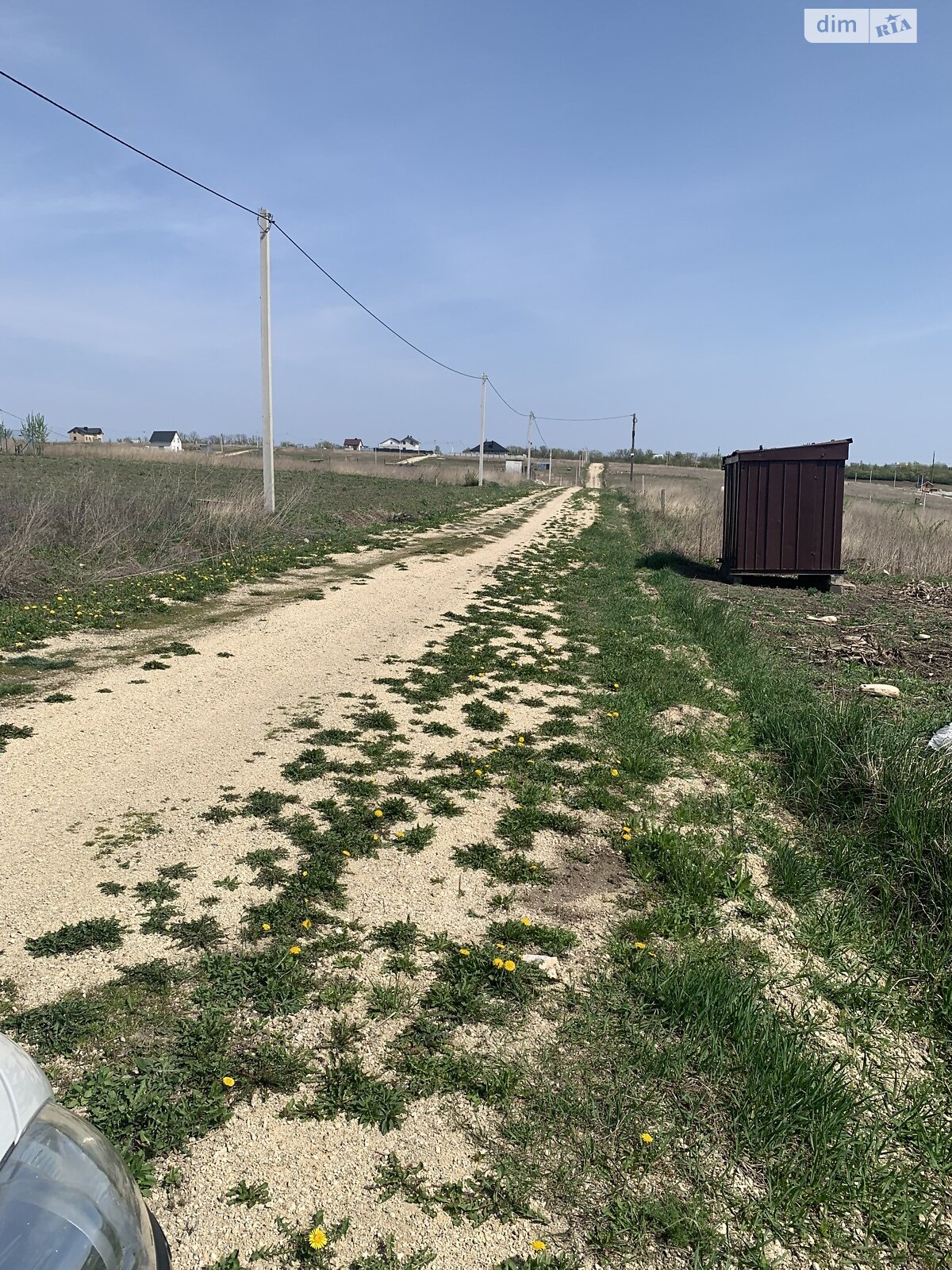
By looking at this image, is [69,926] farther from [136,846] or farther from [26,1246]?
[26,1246]

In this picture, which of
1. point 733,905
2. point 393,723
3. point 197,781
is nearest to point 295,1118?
point 733,905

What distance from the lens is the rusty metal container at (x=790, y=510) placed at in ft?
45.0

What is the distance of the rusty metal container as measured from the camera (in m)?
13.7

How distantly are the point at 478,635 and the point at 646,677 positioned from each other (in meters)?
2.22

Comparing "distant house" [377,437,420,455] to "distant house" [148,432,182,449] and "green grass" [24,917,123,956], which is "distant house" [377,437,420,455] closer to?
"distant house" [148,432,182,449]

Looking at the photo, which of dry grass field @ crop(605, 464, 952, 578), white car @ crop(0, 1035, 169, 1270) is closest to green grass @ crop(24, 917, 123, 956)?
white car @ crop(0, 1035, 169, 1270)

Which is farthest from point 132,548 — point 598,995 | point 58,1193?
point 58,1193

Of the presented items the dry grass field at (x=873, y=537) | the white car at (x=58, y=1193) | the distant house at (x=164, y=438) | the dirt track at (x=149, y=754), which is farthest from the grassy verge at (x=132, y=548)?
the distant house at (x=164, y=438)

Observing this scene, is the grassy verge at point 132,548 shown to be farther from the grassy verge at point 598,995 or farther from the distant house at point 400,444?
the distant house at point 400,444

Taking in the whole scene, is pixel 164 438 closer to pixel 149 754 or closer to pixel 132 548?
pixel 132 548

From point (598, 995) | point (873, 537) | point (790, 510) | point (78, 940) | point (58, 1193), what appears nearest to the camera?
point (58, 1193)

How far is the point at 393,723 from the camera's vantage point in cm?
611

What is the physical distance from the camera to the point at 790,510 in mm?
13938

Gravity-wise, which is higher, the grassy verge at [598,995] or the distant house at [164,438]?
the distant house at [164,438]
